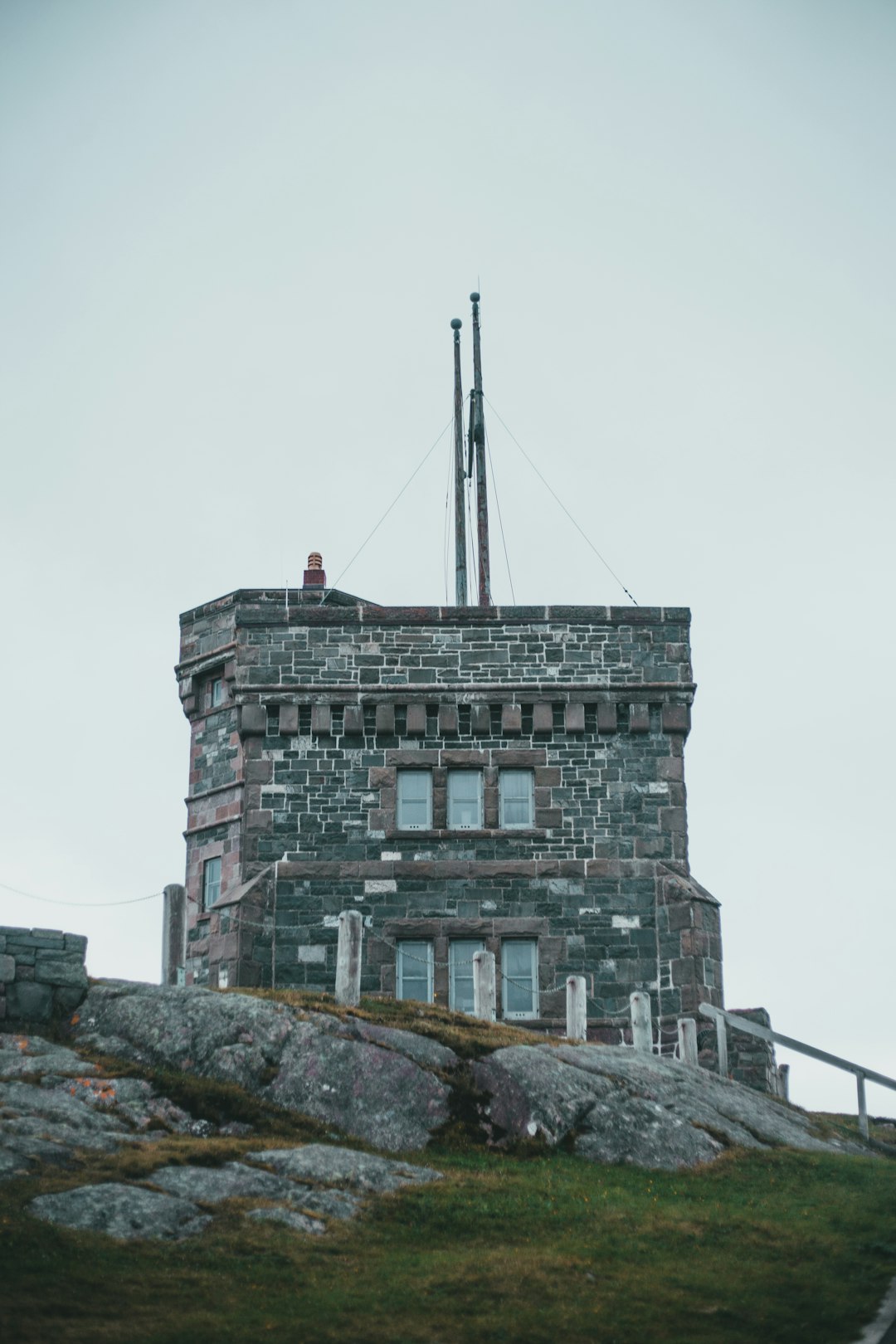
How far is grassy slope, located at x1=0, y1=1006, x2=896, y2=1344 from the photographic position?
14.5m

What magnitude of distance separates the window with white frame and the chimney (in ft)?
20.1

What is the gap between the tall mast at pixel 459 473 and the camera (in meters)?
41.1

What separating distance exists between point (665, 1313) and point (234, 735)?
2044 cm

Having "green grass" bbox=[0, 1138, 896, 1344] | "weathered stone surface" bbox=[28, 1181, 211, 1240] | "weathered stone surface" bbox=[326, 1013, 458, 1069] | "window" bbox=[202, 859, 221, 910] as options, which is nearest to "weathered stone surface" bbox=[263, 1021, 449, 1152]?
"weathered stone surface" bbox=[326, 1013, 458, 1069]

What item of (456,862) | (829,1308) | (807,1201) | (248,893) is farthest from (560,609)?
(829,1308)

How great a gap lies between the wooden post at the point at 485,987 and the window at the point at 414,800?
7067mm

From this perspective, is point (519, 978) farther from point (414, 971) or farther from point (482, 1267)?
point (482, 1267)

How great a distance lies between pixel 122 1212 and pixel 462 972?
15.4 metres

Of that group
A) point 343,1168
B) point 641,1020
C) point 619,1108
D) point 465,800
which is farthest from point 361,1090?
point 465,800

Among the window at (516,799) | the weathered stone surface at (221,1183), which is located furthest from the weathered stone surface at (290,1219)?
the window at (516,799)

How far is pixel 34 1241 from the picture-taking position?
1573cm

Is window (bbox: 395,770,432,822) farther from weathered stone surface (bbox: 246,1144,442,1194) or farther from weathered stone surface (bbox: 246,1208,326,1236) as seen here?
weathered stone surface (bbox: 246,1208,326,1236)

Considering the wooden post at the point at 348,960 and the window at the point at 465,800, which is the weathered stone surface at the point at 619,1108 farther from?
the window at the point at 465,800

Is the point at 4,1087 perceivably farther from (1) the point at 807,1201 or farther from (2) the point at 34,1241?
(1) the point at 807,1201
